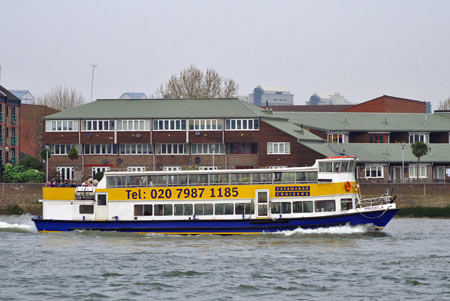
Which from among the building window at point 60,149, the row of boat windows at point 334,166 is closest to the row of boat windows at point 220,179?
the row of boat windows at point 334,166

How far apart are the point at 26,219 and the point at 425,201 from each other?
3438 centimetres

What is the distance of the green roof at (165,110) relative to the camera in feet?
294

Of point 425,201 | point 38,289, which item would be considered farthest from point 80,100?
point 38,289

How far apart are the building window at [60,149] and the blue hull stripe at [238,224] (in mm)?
38740

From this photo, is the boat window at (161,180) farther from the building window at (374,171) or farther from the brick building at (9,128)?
the brick building at (9,128)

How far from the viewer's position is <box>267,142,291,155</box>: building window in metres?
86.5

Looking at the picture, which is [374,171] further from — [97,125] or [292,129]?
[97,125]

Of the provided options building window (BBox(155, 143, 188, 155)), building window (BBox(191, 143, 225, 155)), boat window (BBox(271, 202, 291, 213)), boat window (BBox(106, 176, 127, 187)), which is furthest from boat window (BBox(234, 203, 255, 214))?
building window (BBox(155, 143, 188, 155))

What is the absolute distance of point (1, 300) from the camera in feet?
114

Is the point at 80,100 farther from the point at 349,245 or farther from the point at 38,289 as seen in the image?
the point at 38,289

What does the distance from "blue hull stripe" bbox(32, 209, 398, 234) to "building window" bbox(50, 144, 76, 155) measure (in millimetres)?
38740

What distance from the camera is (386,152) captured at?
9169 cm

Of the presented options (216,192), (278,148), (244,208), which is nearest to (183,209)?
(216,192)

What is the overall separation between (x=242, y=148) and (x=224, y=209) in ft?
120
